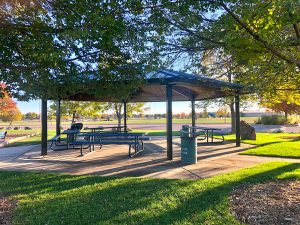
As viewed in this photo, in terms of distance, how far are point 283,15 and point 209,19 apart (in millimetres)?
1371

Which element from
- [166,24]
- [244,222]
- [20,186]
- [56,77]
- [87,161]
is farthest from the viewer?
[87,161]

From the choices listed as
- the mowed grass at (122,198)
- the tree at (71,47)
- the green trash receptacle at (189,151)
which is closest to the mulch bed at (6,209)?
the mowed grass at (122,198)

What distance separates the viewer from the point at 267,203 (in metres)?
4.80

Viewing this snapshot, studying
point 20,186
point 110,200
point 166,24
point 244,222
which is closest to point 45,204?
point 110,200

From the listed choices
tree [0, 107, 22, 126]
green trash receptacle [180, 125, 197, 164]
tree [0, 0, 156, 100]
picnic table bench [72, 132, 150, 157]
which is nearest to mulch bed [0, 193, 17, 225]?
tree [0, 0, 156, 100]

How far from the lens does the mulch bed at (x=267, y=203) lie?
13.7ft

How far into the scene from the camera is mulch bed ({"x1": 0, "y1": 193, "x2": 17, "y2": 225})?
4246 mm

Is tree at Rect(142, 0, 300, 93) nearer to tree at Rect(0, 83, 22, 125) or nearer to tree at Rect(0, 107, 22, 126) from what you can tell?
tree at Rect(0, 83, 22, 125)

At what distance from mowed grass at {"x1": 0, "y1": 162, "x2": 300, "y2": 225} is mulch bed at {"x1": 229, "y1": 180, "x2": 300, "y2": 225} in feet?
0.69

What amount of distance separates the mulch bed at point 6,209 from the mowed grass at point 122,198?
0.37 ft

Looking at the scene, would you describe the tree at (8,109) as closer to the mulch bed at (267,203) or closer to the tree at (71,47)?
the tree at (71,47)

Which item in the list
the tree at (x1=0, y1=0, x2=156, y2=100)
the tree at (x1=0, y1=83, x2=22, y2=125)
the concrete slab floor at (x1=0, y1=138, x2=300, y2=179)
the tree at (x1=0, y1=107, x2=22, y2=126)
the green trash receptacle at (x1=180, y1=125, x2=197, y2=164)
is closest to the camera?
the tree at (x1=0, y1=0, x2=156, y2=100)

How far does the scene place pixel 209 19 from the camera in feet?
15.6

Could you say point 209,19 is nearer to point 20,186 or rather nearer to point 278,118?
point 20,186
